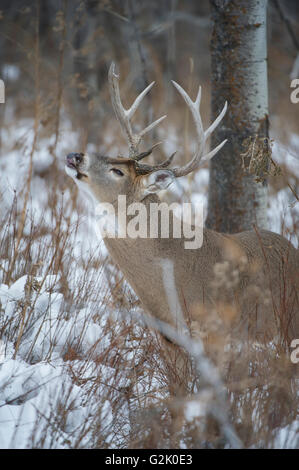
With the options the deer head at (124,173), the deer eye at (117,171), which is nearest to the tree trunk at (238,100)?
the deer head at (124,173)

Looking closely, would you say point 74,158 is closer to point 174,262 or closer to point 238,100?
point 174,262

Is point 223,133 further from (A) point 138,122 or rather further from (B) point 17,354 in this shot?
(A) point 138,122

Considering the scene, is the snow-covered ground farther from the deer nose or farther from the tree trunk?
the tree trunk

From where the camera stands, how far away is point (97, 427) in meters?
2.59

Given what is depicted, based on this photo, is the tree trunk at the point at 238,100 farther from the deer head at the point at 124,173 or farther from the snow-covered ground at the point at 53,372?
the snow-covered ground at the point at 53,372

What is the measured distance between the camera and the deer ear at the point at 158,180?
353cm

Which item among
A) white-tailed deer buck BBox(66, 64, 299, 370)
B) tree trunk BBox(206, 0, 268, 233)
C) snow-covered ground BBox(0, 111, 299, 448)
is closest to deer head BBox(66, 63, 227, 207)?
white-tailed deer buck BBox(66, 64, 299, 370)

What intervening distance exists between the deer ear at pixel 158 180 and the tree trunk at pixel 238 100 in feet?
3.98

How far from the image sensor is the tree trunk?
4.41 meters

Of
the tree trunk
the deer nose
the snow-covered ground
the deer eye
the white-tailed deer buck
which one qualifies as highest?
the tree trunk

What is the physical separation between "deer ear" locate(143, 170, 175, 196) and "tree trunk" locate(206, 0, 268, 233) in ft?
3.98

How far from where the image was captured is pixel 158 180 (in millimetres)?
3566

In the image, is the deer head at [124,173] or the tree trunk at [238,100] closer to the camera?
the deer head at [124,173]
